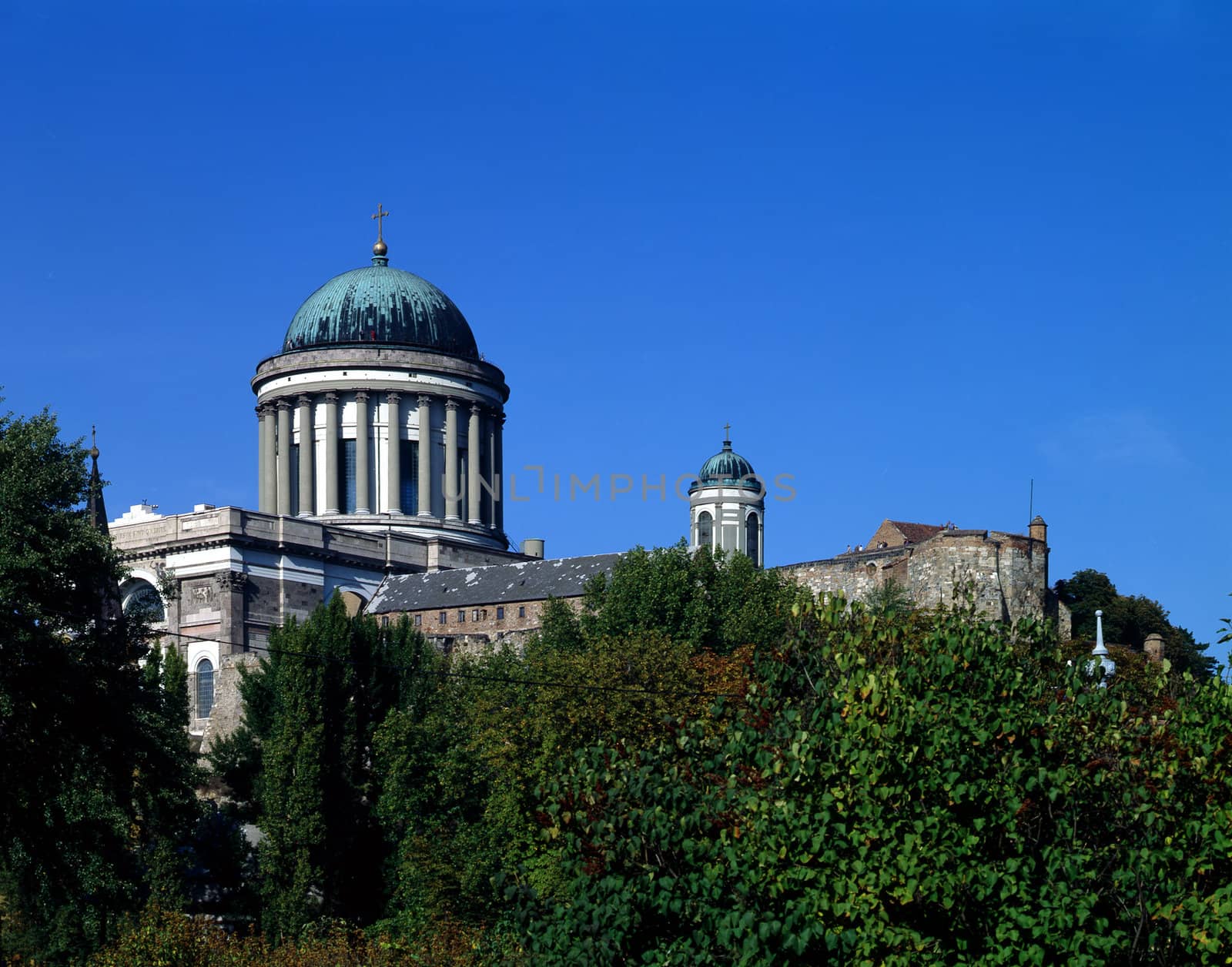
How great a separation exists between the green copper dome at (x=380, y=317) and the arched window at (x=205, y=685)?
2525cm

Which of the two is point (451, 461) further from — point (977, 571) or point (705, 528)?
point (977, 571)

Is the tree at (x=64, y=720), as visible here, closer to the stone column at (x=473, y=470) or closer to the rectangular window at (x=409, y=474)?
the rectangular window at (x=409, y=474)

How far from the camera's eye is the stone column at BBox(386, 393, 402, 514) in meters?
114

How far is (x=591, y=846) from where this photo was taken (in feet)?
93.2

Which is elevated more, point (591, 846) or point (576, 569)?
point (576, 569)

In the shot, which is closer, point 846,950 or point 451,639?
point 846,950

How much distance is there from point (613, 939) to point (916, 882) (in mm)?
3936

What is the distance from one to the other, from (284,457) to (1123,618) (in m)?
46.5

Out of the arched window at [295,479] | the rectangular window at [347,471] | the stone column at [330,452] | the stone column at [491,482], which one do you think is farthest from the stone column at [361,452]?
the stone column at [491,482]

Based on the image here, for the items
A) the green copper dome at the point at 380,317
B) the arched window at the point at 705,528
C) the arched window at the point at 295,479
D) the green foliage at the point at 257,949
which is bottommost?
the green foliage at the point at 257,949

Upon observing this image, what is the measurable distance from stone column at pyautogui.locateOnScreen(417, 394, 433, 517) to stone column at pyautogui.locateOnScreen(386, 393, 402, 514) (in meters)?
1.12

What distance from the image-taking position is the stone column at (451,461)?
116062mm

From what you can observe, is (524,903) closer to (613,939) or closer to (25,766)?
(613,939)

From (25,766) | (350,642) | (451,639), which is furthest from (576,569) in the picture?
(25,766)
